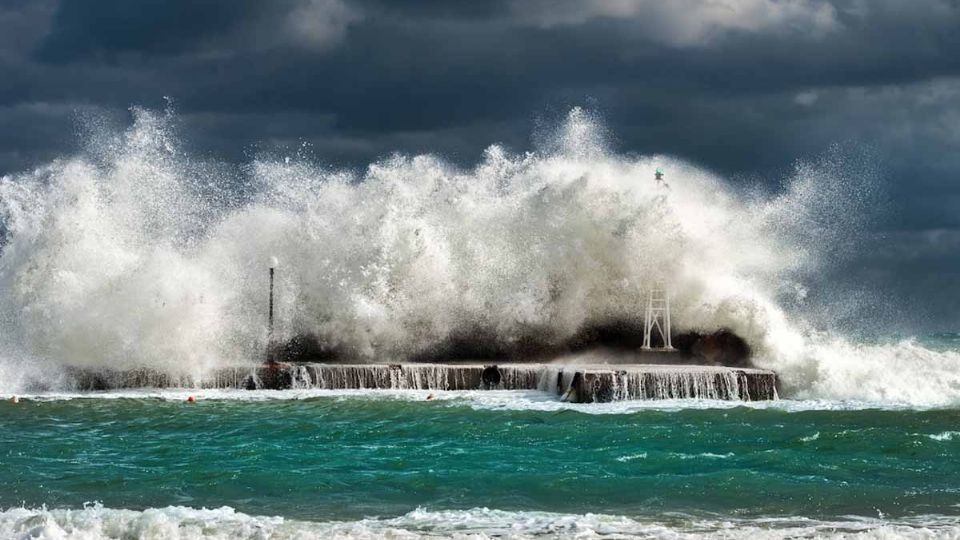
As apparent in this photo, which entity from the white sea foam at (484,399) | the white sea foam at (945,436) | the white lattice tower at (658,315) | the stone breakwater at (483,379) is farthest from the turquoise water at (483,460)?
the white lattice tower at (658,315)

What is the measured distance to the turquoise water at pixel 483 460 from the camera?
11.3m

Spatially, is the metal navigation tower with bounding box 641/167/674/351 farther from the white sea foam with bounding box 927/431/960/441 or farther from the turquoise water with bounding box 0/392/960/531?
the white sea foam with bounding box 927/431/960/441

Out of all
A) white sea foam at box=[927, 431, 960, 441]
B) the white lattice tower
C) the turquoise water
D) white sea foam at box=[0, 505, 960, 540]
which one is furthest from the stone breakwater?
white sea foam at box=[0, 505, 960, 540]

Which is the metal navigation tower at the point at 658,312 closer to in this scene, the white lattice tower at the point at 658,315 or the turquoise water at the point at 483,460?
the white lattice tower at the point at 658,315

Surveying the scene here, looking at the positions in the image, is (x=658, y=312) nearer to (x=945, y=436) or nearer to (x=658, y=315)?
(x=658, y=315)

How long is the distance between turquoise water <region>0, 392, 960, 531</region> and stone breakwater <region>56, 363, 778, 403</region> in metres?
1.40

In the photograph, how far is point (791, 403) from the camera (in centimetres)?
2002

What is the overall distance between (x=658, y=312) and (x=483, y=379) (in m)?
4.89

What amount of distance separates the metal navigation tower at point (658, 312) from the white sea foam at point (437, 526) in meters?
13.2

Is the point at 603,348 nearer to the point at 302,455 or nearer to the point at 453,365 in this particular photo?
the point at 453,365

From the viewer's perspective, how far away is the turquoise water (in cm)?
1126

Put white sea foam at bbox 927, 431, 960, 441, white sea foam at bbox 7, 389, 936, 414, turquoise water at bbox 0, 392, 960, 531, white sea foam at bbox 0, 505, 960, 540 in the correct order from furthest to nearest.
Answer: white sea foam at bbox 7, 389, 936, 414, white sea foam at bbox 927, 431, 960, 441, turquoise water at bbox 0, 392, 960, 531, white sea foam at bbox 0, 505, 960, 540

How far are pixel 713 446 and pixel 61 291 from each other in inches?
613

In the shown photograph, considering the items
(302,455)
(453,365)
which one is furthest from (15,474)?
(453,365)
